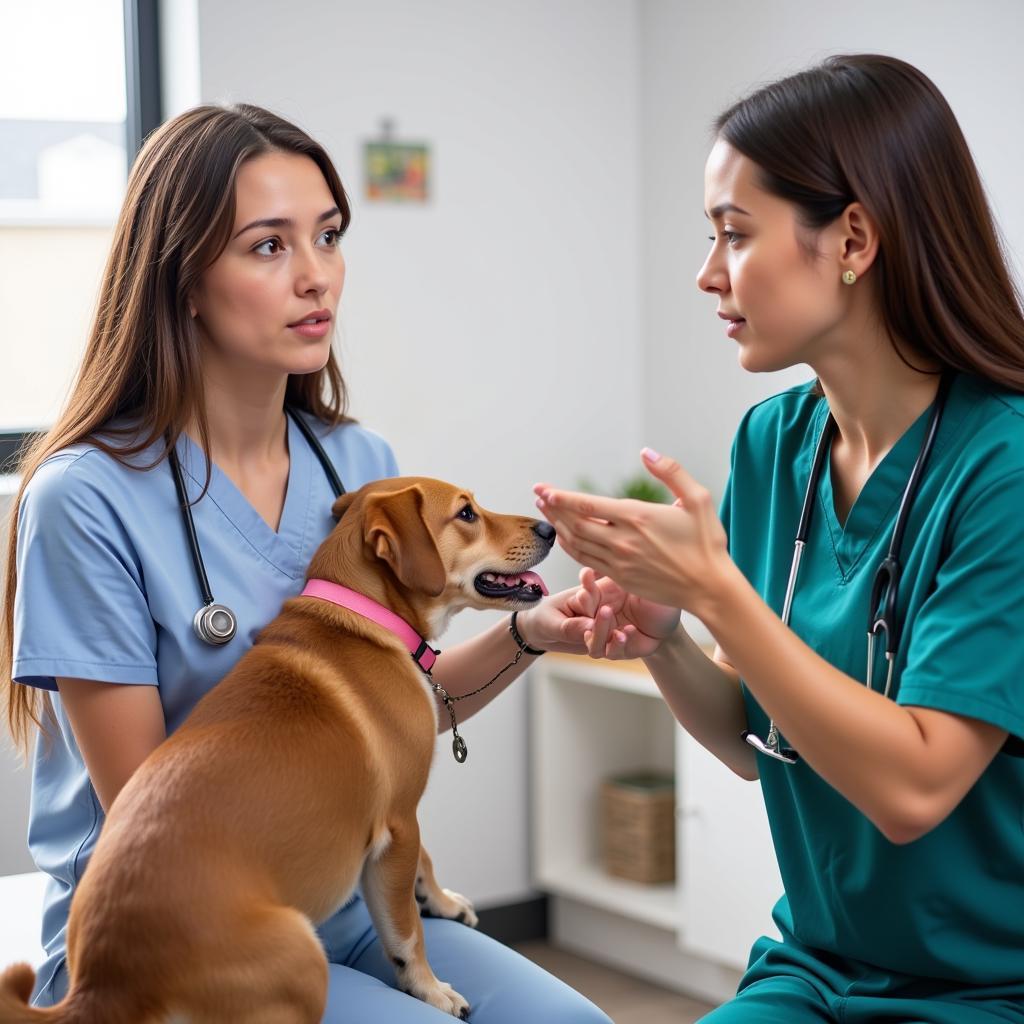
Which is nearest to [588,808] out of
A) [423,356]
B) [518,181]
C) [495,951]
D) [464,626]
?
[464,626]

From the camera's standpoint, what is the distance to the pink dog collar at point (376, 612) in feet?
5.29

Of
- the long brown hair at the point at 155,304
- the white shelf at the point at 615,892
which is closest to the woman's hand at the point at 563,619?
the long brown hair at the point at 155,304

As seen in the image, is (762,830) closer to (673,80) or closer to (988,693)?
(988,693)

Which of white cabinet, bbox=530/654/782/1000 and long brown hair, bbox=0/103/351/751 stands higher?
long brown hair, bbox=0/103/351/751

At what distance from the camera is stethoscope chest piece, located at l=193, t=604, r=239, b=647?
1.54 meters

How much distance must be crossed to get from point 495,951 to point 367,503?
1.92ft

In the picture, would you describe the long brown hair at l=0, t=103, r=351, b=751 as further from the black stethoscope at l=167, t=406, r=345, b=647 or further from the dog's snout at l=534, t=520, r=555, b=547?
the dog's snout at l=534, t=520, r=555, b=547

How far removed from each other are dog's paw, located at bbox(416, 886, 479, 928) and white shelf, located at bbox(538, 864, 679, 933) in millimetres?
1506

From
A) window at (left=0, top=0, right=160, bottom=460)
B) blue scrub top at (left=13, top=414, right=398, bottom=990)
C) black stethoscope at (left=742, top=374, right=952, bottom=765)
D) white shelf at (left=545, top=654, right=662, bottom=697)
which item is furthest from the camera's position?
white shelf at (left=545, top=654, right=662, bottom=697)

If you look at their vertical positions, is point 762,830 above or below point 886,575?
below

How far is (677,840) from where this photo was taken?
135 inches

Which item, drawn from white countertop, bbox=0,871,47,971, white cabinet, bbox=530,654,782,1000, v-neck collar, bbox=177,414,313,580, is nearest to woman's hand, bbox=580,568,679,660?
v-neck collar, bbox=177,414,313,580

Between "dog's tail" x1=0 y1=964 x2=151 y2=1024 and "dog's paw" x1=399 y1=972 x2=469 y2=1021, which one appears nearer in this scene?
"dog's tail" x1=0 y1=964 x2=151 y2=1024

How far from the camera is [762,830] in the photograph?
289 centimetres
